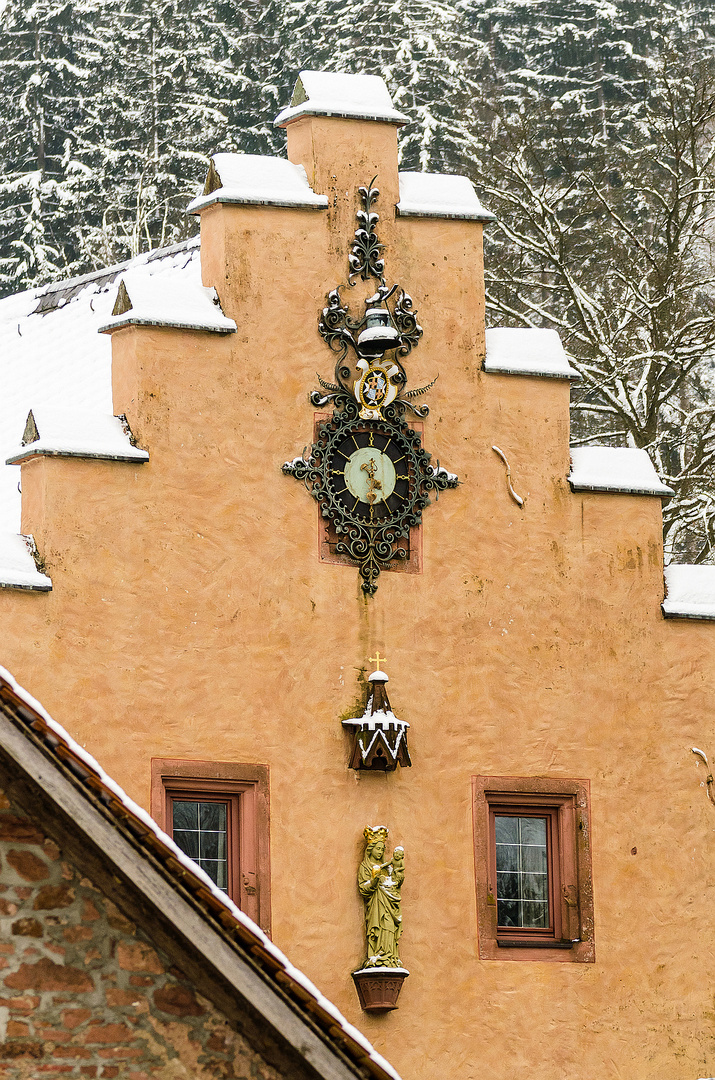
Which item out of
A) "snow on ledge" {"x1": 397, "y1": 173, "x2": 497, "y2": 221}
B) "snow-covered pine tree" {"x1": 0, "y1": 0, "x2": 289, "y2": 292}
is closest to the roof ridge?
"snow on ledge" {"x1": 397, "y1": 173, "x2": 497, "y2": 221}

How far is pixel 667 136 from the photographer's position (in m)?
27.3

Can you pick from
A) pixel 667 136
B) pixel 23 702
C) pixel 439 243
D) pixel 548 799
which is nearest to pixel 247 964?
pixel 23 702

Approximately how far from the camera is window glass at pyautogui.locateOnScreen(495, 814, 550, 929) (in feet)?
54.0

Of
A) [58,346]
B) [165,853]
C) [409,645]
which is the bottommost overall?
[165,853]

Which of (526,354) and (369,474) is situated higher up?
(526,354)

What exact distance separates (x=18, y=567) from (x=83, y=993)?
4.85 meters

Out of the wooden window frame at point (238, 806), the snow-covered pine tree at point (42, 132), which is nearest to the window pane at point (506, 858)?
the wooden window frame at point (238, 806)

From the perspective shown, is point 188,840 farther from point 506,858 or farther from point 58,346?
point 58,346

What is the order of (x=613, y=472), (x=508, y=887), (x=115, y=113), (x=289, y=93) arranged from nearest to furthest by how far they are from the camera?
(x=508, y=887) < (x=613, y=472) < (x=289, y=93) < (x=115, y=113)

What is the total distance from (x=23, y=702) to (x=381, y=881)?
5619mm

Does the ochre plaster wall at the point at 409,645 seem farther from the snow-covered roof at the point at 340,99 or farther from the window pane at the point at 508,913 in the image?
the window pane at the point at 508,913

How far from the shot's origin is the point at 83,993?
421 inches

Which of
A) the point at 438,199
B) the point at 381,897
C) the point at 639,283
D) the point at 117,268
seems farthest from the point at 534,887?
the point at 639,283

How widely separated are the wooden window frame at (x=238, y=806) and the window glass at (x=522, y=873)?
1829 mm
